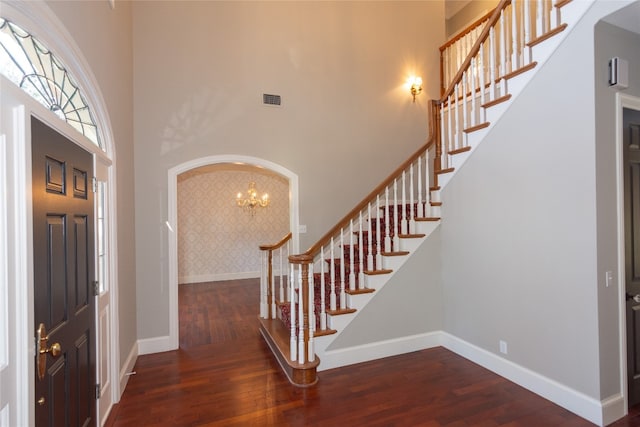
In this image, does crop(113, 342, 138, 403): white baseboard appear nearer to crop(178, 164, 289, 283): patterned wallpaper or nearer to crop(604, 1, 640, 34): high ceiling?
crop(178, 164, 289, 283): patterned wallpaper

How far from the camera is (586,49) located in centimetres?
236

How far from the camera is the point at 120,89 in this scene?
3.12 meters

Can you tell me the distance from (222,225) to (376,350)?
18.9ft

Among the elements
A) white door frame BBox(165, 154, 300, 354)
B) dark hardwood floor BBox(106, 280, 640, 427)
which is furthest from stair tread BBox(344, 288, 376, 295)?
white door frame BBox(165, 154, 300, 354)

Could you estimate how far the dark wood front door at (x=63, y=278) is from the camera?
4.85 feet

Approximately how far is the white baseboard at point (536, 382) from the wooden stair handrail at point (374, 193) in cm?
182

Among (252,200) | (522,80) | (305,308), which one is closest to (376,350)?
(305,308)

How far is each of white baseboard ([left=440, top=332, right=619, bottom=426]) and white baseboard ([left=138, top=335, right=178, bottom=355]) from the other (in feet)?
10.8

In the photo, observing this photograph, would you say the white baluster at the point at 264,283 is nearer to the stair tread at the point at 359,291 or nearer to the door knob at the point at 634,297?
the stair tread at the point at 359,291

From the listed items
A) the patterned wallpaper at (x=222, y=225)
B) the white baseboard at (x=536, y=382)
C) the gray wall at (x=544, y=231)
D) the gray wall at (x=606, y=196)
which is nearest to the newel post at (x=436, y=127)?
the gray wall at (x=544, y=231)

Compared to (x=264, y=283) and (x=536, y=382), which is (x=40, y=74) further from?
(x=536, y=382)

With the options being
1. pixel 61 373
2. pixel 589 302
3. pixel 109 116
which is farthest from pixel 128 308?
pixel 589 302

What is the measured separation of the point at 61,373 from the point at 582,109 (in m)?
3.79

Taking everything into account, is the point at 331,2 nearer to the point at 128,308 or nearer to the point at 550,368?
the point at 128,308
